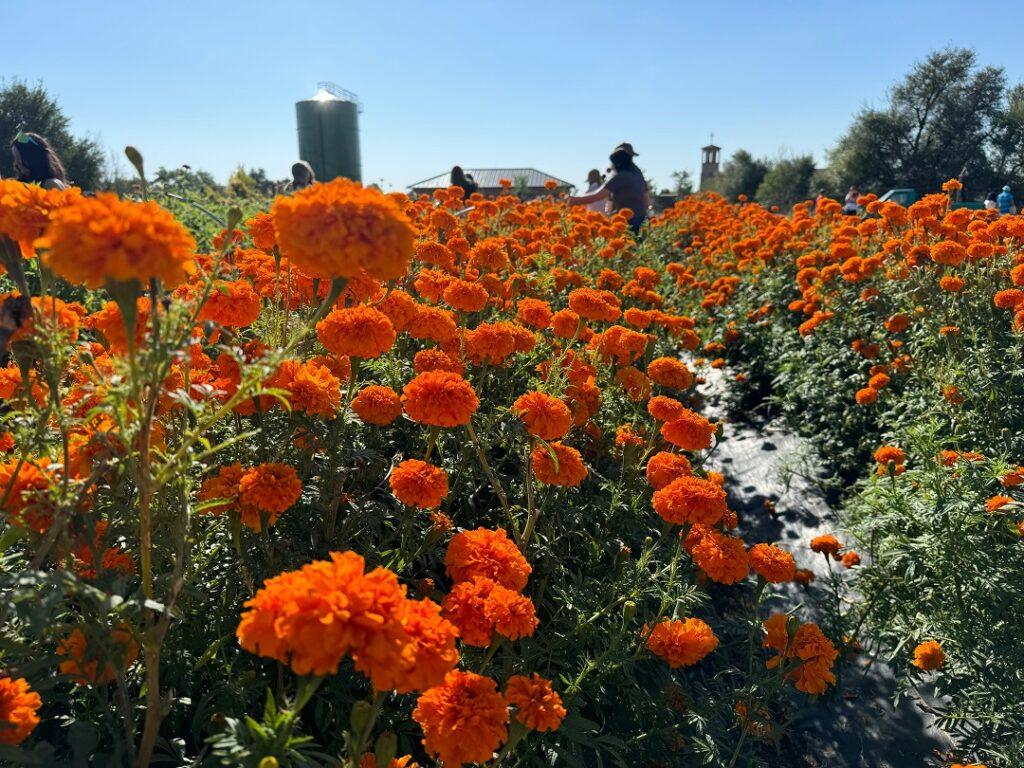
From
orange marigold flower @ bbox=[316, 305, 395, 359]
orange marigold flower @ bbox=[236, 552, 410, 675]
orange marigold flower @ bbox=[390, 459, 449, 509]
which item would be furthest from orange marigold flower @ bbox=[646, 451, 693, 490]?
orange marigold flower @ bbox=[236, 552, 410, 675]

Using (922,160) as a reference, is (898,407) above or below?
below

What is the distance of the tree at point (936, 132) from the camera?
92.8 ft

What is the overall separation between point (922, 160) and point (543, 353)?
3285 cm

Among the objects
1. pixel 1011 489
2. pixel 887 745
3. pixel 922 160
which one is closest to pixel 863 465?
pixel 1011 489

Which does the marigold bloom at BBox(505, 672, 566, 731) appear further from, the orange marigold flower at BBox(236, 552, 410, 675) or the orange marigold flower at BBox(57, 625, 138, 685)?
the orange marigold flower at BBox(57, 625, 138, 685)

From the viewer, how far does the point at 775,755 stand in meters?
2.60

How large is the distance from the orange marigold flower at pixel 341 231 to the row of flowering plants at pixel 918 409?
97.5 inches

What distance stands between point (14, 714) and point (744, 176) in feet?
128

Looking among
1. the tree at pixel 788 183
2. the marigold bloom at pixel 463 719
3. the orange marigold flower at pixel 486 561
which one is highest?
the tree at pixel 788 183

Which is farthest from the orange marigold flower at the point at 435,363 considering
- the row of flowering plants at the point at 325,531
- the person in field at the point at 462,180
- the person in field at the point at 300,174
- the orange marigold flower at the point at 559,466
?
the person in field at the point at 462,180

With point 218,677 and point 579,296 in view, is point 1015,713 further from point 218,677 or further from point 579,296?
point 218,677

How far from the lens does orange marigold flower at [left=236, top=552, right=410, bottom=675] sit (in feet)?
2.73

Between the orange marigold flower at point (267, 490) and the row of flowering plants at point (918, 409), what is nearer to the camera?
the orange marigold flower at point (267, 490)

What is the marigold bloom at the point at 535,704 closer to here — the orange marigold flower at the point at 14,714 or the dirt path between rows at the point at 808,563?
the orange marigold flower at the point at 14,714
